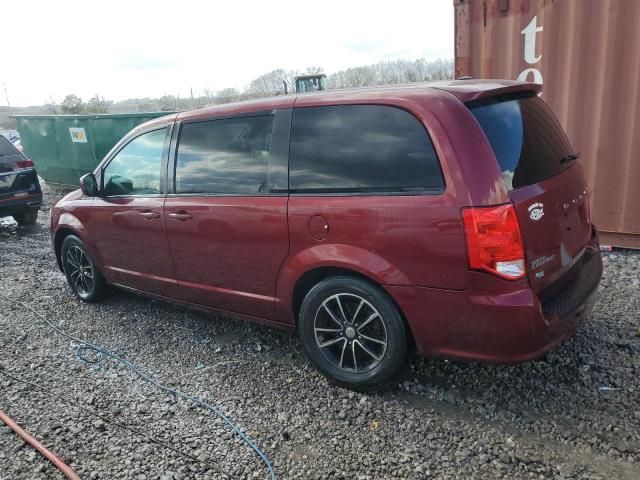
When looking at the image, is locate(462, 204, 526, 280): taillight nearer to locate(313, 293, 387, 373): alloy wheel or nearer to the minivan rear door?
the minivan rear door

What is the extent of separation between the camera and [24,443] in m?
3.03

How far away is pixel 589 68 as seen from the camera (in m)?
5.33

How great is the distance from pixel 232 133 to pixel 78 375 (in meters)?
2.00

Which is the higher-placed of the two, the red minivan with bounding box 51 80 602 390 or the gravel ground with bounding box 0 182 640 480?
the red minivan with bounding box 51 80 602 390

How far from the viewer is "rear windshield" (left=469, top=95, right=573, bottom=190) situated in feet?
9.14

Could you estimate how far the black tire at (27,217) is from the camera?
8938 mm

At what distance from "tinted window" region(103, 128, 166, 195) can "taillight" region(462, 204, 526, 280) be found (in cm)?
252

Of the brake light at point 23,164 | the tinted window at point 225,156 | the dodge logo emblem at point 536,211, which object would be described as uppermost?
the tinted window at point 225,156

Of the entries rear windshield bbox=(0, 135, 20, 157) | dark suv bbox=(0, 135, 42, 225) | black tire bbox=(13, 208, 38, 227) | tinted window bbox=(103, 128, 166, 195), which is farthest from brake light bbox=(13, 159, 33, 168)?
tinted window bbox=(103, 128, 166, 195)

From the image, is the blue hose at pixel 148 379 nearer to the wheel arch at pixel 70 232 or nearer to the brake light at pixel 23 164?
the wheel arch at pixel 70 232

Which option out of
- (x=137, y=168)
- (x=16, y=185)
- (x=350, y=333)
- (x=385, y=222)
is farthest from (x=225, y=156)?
(x=16, y=185)

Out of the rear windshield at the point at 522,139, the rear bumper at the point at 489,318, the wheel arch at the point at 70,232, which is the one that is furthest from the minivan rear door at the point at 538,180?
the wheel arch at the point at 70,232

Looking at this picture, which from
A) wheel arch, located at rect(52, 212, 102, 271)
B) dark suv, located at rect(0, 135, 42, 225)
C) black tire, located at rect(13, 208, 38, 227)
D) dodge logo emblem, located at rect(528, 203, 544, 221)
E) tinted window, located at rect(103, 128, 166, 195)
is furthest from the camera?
black tire, located at rect(13, 208, 38, 227)

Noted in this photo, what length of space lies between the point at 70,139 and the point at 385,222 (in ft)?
35.6
